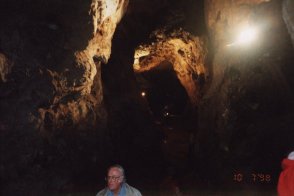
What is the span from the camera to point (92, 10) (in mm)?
8938

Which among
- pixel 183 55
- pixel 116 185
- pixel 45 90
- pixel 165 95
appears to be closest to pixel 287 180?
pixel 116 185

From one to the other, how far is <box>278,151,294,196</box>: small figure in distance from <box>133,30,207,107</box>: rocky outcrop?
10224mm

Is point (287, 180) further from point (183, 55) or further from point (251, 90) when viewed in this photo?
point (183, 55)

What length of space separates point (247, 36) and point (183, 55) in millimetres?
5331

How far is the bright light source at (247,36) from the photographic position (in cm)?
997

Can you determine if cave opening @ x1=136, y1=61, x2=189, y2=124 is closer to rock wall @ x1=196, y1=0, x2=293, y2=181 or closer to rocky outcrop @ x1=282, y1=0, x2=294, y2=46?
rock wall @ x1=196, y1=0, x2=293, y2=181

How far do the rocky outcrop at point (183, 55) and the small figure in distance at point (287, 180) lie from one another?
10.2 metres

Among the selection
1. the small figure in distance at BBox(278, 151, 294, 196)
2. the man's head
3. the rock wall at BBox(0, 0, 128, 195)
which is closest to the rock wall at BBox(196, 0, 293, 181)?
the rock wall at BBox(0, 0, 128, 195)

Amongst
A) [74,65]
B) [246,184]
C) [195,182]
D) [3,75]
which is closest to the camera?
[3,75]

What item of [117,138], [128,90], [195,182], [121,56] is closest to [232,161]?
[195,182]

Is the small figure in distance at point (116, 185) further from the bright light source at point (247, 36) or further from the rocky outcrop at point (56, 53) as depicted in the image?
the bright light source at point (247, 36)

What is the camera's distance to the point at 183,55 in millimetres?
15258

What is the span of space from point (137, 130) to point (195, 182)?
3869mm

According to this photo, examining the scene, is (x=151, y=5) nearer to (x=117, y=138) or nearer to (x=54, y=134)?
(x=117, y=138)
